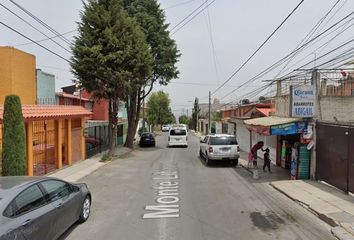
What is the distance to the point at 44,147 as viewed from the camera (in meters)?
18.7

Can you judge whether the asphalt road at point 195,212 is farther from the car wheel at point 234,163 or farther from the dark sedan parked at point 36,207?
the car wheel at point 234,163

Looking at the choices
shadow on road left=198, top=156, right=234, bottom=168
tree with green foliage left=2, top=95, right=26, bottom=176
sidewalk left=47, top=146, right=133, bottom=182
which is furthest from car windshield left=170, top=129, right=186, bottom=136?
tree with green foliage left=2, top=95, right=26, bottom=176

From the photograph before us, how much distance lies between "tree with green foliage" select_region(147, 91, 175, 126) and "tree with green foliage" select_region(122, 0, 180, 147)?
137ft

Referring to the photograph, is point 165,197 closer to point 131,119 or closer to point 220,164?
point 220,164

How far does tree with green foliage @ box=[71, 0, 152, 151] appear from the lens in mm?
26500

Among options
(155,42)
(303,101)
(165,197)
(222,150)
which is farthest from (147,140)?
(165,197)

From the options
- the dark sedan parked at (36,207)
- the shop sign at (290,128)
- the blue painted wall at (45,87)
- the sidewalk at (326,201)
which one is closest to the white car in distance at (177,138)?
the blue painted wall at (45,87)

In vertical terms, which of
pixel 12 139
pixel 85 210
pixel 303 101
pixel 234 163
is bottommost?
pixel 234 163

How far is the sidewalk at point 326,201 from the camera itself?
29.7 ft

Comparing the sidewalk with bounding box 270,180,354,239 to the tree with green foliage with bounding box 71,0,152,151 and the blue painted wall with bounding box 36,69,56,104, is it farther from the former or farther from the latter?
the blue painted wall with bounding box 36,69,56,104

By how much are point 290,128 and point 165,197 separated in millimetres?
6024

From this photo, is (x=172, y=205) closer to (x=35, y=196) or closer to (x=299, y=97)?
(x=35, y=196)

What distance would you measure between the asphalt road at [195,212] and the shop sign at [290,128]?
6.94 feet

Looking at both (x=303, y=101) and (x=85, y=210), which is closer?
(x=85, y=210)
